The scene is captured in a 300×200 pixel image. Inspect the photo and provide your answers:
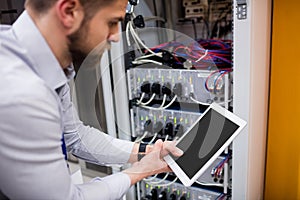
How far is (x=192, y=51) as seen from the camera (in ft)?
3.99

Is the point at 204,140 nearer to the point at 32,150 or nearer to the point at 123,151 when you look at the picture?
the point at 123,151

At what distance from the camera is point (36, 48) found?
63 cm

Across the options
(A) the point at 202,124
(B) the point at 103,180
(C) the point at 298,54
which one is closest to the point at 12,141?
(B) the point at 103,180

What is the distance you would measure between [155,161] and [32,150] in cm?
48

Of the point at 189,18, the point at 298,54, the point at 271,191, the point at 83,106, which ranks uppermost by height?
the point at 189,18

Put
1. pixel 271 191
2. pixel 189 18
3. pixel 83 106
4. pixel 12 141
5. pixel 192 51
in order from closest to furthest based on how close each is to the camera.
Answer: pixel 12 141 < pixel 83 106 < pixel 192 51 < pixel 271 191 < pixel 189 18

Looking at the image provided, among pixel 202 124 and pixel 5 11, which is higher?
pixel 5 11

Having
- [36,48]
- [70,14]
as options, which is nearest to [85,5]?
[70,14]

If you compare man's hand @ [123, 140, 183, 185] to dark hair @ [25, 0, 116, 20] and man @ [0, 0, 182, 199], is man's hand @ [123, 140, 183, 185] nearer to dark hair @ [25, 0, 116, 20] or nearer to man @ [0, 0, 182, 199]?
man @ [0, 0, 182, 199]

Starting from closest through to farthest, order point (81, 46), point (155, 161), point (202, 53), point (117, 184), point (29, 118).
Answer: point (29, 118) < point (81, 46) < point (117, 184) < point (155, 161) < point (202, 53)

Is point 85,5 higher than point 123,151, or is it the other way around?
point 85,5

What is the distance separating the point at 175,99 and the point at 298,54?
517 millimetres

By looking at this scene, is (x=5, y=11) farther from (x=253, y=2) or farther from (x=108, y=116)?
(x=253, y=2)

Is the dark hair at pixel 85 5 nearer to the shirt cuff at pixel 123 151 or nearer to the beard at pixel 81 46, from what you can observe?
the beard at pixel 81 46
